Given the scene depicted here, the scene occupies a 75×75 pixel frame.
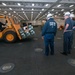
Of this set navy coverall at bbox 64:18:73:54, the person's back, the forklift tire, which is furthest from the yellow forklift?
navy coverall at bbox 64:18:73:54

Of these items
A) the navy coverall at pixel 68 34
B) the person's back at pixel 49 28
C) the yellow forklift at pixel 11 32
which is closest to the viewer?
the person's back at pixel 49 28

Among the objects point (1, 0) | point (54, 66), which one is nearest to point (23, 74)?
point (54, 66)

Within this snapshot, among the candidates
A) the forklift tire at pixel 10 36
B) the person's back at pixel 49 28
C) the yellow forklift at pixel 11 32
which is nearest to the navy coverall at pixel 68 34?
the person's back at pixel 49 28

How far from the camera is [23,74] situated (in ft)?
10.2

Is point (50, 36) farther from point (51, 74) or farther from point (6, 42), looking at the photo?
point (6, 42)

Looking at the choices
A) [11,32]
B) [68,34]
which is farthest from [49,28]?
[11,32]

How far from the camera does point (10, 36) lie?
709 centimetres

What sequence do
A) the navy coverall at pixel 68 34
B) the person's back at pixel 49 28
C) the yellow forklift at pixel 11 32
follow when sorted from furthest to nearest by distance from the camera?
the yellow forklift at pixel 11 32 → the navy coverall at pixel 68 34 → the person's back at pixel 49 28

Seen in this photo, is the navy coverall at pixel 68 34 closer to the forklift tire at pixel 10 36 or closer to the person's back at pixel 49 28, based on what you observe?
the person's back at pixel 49 28

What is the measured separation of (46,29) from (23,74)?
186 centimetres

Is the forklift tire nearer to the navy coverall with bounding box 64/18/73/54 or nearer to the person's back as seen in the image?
the person's back

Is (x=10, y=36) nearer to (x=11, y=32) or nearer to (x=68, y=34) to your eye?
(x=11, y=32)

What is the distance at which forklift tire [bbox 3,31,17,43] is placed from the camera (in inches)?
279

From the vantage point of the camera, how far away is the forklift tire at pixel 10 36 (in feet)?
23.2
